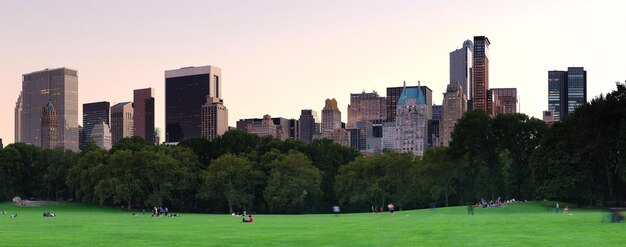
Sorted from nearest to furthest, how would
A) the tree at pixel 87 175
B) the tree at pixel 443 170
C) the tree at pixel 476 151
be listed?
the tree at pixel 476 151 < the tree at pixel 443 170 < the tree at pixel 87 175

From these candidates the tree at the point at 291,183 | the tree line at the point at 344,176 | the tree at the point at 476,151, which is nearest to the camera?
the tree at the point at 476,151

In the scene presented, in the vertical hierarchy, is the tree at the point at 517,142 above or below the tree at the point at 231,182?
above

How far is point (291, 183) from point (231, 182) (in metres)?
8.98

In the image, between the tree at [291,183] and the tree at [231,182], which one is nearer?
the tree at [291,183]

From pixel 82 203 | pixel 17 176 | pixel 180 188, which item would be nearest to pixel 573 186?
pixel 180 188

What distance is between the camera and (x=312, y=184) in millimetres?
103438

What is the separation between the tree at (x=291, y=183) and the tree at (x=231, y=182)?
9.46ft

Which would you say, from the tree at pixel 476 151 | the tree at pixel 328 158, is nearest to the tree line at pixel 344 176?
the tree at pixel 476 151

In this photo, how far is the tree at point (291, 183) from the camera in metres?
101

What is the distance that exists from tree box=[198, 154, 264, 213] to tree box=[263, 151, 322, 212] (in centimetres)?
288

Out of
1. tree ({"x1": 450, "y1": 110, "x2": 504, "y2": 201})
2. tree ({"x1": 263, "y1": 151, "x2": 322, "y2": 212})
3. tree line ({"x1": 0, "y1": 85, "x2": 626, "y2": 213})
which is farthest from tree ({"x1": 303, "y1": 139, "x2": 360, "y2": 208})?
tree ({"x1": 450, "y1": 110, "x2": 504, "y2": 201})

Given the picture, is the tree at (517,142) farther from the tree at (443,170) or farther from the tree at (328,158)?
the tree at (328,158)

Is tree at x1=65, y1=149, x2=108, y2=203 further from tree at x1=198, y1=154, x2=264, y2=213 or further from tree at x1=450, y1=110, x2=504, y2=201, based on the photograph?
tree at x1=450, y1=110, x2=504, y2=201

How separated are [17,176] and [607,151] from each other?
90.5 m
